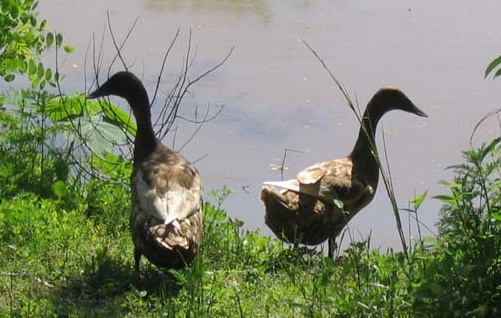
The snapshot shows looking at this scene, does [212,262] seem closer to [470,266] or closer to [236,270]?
[236,270]

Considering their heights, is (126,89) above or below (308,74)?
below

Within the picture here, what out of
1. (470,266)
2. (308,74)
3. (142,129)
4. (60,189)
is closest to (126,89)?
(142,129)

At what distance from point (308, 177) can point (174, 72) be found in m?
2.67

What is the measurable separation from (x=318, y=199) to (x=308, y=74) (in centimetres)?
281

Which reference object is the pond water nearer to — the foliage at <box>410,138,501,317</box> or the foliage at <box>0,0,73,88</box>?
the foliage at <box>0,0,73,88</box>

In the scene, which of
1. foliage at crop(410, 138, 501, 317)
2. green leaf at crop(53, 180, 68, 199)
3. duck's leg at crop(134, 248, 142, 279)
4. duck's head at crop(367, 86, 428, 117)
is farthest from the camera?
duck's head at crop(367, 86, 428, 117)

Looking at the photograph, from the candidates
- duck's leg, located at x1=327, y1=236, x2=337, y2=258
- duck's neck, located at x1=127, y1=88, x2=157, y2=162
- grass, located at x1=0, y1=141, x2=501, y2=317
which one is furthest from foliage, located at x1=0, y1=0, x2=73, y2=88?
duck's leg, located at x1=327, y1=236, x2=337, y2=258

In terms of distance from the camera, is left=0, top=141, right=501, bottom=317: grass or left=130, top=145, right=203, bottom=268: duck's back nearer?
left=0, top=141, right=501, bottom=317: grass

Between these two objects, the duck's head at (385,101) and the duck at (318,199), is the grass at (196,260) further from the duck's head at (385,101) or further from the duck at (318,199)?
the duck's head at (385,101)


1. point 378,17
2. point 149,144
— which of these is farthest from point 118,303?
point 378,17

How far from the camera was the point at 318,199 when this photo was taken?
301 inches

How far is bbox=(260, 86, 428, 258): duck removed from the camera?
750 cm

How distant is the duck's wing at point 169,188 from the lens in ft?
21.0

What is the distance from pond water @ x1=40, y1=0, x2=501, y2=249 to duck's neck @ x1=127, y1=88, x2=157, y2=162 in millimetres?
895
